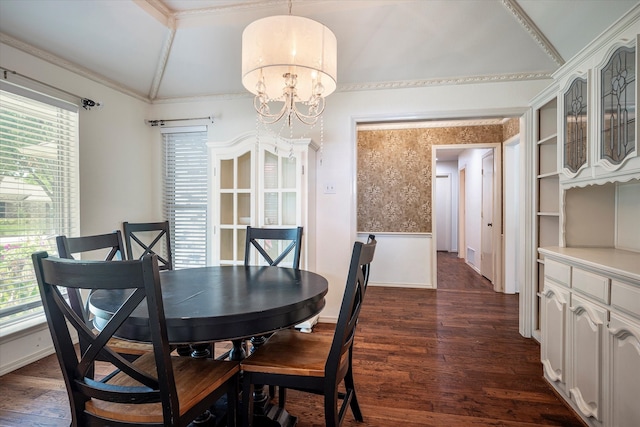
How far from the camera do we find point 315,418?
173cm

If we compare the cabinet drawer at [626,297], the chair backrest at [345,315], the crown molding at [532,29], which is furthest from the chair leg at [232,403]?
the crown molding at [532,29]

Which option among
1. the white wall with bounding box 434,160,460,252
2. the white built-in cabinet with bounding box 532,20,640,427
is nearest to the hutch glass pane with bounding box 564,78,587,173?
the white built-in cabinet with bounding box 532,20,640,427

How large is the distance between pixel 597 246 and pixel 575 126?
33.1 inches

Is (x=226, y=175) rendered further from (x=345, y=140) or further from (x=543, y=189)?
(x=543, y=189)

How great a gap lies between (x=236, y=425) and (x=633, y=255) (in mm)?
2307

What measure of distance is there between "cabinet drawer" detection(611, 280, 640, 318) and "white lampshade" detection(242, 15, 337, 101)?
1720 mm

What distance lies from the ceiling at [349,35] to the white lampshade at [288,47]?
1.01m

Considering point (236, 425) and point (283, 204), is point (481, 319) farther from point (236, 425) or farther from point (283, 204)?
point (236, 425)

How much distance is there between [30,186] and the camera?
2.37m

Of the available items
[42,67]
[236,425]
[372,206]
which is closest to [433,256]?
[372,206]

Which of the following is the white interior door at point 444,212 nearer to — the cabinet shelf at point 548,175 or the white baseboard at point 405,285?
the white baseboard at point 405,285

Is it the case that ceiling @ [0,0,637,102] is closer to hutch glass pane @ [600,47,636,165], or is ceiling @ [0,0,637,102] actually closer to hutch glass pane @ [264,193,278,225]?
hutch glass pane @ [600,47,636,165]

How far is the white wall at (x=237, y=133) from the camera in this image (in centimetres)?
282

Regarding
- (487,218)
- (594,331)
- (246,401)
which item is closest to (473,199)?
(487,218)
